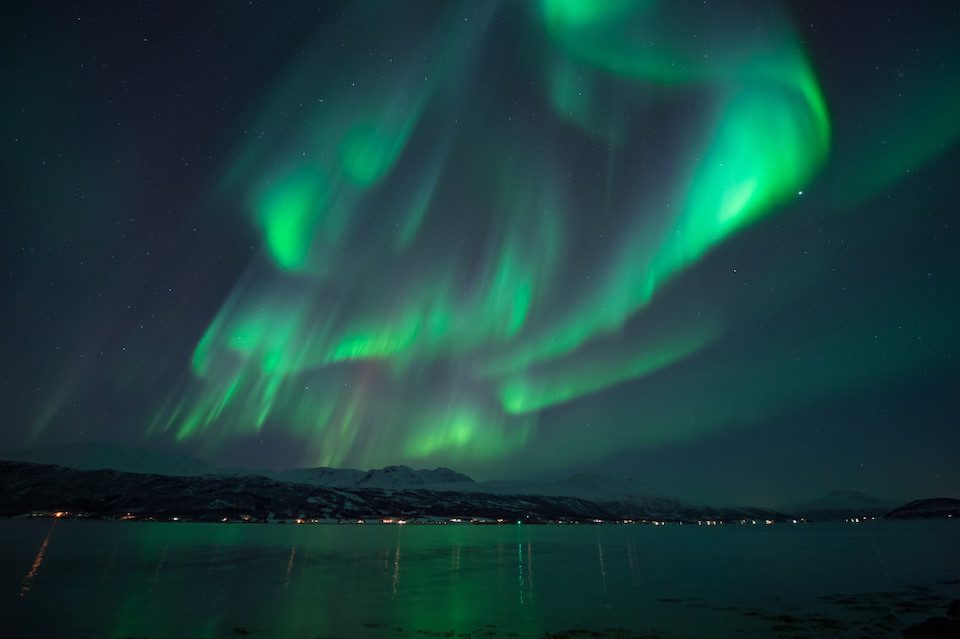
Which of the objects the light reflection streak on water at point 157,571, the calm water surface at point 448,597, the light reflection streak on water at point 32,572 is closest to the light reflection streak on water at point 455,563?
the calm water surface at point 448,597

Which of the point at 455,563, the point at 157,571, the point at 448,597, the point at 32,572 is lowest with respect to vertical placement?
the point at 448,597

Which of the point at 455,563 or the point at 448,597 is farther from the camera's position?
the point at 455,563

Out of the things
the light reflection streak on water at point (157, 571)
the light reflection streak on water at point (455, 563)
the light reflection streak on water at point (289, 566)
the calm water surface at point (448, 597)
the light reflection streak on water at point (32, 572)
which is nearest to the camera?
the calm water surface at point (448, 597)

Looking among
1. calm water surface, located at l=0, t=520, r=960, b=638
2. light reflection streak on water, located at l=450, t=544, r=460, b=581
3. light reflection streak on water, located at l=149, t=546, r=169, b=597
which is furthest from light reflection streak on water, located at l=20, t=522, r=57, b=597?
light reflection streak on water, located at l=450, t=544, r=460, b=581

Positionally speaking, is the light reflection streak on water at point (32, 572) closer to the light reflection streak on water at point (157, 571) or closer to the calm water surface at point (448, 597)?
the calm water surface at point (448, 597)

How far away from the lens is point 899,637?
3475cm

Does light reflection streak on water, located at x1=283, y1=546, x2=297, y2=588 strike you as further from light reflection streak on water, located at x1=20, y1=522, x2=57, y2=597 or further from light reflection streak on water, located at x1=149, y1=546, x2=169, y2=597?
light reflection streak on water, located at x1=20, y1=522, x2=57, y2=597

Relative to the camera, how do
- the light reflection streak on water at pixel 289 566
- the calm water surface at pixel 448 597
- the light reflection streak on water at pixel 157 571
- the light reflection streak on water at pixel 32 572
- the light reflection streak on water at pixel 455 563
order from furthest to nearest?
the light reflection streak on water at pixel 455 563
the light reflection streak on water at pixel 289 566
the light reflection streak on water at pixel 157 571
the light reflection streak on water at pixel 32 572
the calm water surface at pixel 448 597

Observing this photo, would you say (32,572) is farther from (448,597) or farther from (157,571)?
(448,597)

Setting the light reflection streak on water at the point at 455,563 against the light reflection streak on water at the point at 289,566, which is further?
the light reflection streak on water at the point at 455,563

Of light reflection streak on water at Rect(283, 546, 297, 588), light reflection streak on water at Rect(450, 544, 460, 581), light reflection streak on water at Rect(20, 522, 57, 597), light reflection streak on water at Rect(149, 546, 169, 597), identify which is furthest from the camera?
light reflection streak on water at Rect(450, 544, 460, 581)

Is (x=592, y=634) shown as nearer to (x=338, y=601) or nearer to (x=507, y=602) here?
(x=507, y=602)

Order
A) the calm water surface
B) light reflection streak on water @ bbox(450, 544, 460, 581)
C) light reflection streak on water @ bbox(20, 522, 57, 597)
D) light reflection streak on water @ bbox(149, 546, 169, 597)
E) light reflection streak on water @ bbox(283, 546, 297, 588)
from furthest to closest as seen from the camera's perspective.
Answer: light reflection streak on water @ bbox(450, 544, 460, 581) → light reflection streak on water @ bbox(283, 546, 297, 588) → light reflection streak on water @ bbox(149, 546, 169, 597) → light reflection streak on water @ bbox(20, 522, 57, 597) → the calm water surface

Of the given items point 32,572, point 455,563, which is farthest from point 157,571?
point 455,563
